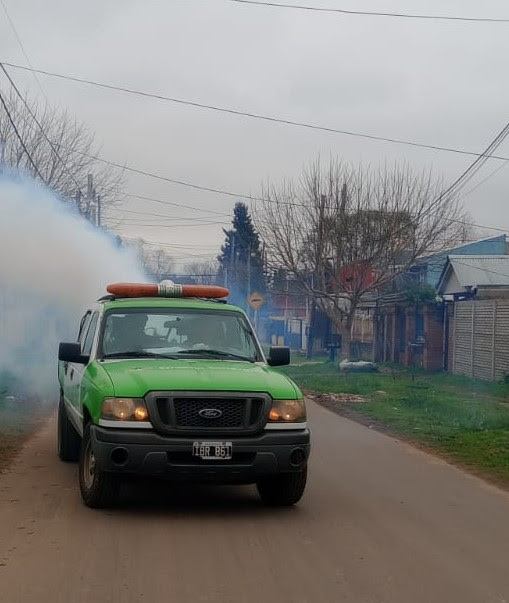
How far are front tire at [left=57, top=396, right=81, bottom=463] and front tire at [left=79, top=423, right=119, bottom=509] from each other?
2388 mm

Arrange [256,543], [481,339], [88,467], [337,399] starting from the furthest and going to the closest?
1. [481,339]
2. [337,399]
3. [88,467]
4. [256,543]

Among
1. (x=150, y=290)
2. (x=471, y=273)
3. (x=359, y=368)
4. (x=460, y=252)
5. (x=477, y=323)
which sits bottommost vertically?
(x=359, y=368)

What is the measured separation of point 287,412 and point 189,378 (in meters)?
0.91

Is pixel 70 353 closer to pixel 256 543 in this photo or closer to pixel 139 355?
pixel 139 355

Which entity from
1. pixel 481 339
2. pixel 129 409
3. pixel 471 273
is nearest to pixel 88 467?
pixel 129 409

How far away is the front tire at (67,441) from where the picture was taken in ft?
36.1

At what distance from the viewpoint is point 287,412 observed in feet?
26.8

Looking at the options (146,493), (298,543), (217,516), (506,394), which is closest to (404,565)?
(298,543)

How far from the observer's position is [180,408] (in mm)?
7891

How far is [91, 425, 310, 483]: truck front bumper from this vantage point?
7.79 m

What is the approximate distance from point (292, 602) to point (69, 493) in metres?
3.98

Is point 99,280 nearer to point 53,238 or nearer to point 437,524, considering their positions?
point 53,238

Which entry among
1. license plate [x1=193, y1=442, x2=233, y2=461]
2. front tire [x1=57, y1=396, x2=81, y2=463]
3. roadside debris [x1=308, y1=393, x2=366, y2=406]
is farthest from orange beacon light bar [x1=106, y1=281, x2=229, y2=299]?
roadside debris [x1=308, y1=393, x2=366, y2=406]

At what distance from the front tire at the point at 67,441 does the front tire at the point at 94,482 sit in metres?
2.39
